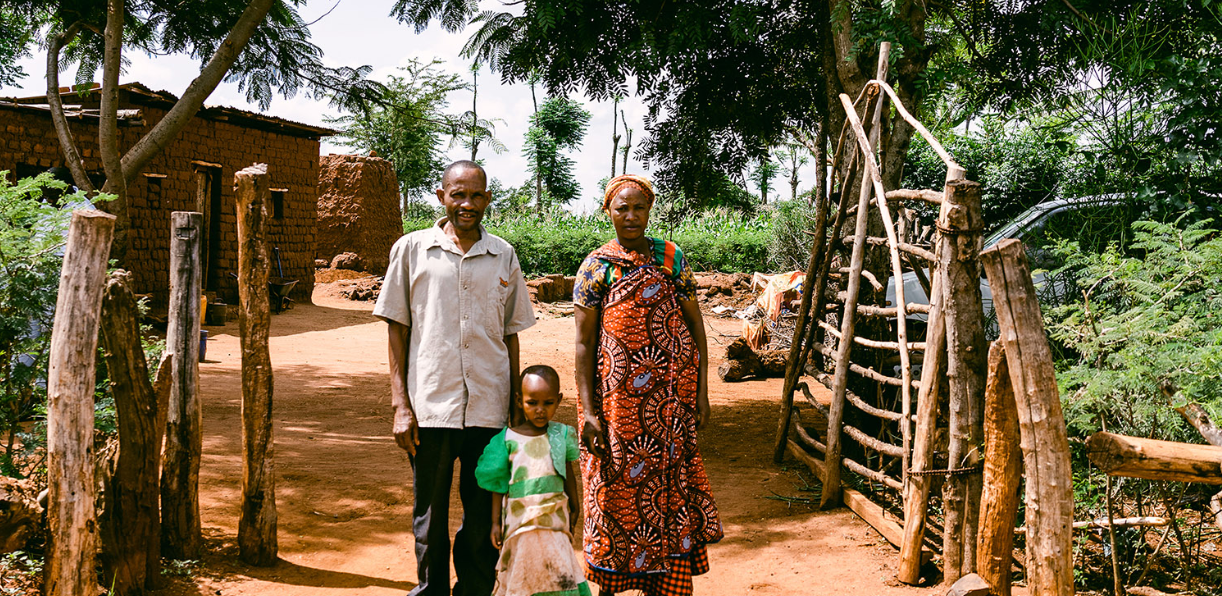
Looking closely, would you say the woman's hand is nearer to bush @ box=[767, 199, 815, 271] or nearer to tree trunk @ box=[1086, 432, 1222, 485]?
tree trunk @ box=[1086, 432, 1222, 485]

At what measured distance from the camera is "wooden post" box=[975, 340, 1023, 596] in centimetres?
282

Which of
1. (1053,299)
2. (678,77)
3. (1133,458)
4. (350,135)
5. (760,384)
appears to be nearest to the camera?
(1133,458)

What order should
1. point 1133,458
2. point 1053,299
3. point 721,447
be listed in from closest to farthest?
1. point 1133,458
2. point 1053,299
3. point 721,447

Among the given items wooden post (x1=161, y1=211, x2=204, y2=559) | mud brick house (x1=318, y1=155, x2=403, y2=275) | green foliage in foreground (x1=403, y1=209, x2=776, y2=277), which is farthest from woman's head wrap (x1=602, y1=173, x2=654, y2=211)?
mud brick house (x1=318, y1=155, x2=403, y2=275)

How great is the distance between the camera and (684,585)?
300 cm

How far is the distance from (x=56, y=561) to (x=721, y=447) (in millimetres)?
4556

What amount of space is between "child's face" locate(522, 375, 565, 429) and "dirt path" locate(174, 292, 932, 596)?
1.31 meters

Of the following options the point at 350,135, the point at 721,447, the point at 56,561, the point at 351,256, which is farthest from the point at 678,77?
the point at 350,135

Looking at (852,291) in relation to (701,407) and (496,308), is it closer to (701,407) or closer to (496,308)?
(701,407)

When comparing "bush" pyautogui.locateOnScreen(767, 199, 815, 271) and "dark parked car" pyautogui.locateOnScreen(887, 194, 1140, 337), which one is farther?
"bush" pyautogui.locateOnScreen(767, 199, 815, 271)

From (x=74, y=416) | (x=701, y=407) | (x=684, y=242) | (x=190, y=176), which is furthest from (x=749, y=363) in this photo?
(x=684, y=242)

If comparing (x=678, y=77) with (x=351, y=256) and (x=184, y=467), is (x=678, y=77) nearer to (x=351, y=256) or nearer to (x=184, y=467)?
(x=184, y=467)

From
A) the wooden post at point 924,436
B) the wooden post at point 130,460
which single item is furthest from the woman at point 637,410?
the wooden post at point 130,460

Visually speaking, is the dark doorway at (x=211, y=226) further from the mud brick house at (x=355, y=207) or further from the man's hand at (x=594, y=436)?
the man's hand at (x=594, y=436)
